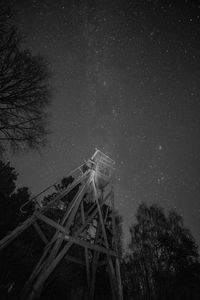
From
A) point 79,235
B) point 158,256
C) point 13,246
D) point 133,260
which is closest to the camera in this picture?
point 79,235

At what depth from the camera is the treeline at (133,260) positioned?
834cm

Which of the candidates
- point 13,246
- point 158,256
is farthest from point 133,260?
point 13,246

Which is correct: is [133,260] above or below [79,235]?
above

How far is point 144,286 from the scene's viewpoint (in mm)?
17922

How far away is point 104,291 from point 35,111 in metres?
10.8

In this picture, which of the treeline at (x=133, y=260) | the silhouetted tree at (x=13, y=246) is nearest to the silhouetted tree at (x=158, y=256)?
the treeline at (x=133, y=260)

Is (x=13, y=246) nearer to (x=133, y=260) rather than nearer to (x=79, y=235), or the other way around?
(x=79, y=235)

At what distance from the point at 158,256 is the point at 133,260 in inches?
117

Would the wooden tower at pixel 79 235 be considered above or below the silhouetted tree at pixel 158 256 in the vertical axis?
below

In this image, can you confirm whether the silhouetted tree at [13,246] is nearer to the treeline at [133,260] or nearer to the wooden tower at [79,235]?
the treeline at [133,260]

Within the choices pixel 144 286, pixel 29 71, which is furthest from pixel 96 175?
pixel 144 286

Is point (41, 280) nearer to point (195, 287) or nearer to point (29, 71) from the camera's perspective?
point (29, 71)

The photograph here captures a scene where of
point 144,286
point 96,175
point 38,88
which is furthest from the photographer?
point 144,286

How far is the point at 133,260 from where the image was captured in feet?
60.3
